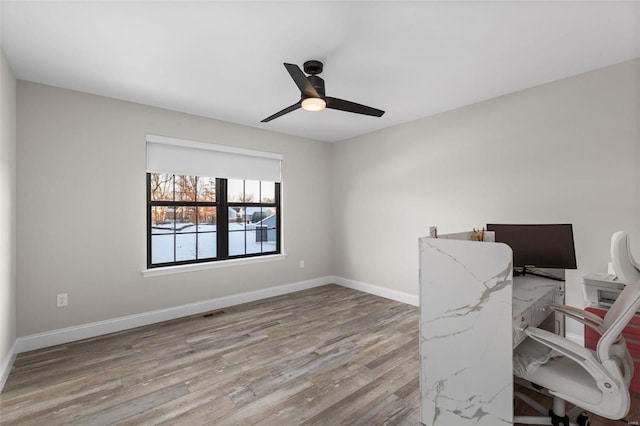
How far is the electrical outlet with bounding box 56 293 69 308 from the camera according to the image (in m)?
2.97

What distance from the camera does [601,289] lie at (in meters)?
2.33

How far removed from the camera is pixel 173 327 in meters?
3.38

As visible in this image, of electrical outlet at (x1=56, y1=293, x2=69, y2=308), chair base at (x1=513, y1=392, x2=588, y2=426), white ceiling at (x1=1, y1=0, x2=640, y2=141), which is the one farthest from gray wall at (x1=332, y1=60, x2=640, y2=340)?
electrical outlet at (x1=56, y1=293, x2=69, y2=308)

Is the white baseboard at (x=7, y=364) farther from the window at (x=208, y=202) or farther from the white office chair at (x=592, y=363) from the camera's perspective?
the white office chair at (x=592, y=363)

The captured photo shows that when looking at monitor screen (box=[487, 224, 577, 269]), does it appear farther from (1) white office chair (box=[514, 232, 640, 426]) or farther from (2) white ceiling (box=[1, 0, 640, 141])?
(2) white ceiling (box=[1, 0, 640, 141])

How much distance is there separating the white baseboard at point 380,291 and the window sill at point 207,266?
3.90ft

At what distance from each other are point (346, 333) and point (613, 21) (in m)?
3.39

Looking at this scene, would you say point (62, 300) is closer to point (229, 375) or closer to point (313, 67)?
point (229, 375)

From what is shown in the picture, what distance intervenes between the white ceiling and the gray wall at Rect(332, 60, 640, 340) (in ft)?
0.93

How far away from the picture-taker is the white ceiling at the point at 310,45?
1908 mm

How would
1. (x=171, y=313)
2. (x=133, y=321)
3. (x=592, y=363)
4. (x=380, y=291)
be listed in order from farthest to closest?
(x=380, y=291), (x=171, y=313), (x=133, y=321), (x=592, y=363)

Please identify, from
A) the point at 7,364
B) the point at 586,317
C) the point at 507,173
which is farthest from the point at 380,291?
the point at 7,364

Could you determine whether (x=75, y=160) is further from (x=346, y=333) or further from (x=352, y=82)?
(x=346, y=333)

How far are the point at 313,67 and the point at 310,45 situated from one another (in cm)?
24
